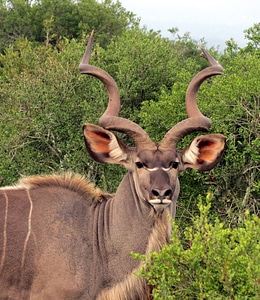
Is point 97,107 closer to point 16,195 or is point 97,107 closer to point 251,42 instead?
point 251,42

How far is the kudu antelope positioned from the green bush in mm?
607

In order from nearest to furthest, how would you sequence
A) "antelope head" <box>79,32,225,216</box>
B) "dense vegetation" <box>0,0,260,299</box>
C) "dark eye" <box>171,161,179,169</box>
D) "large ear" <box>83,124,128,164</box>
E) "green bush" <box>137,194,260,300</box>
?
"green bush" <box>137,194,260,300</box> < "antelope head" <box>79,32,225,216</box> < "dark eye" <box>171,161,179,169</box> < "large ear" <box>83,124,128,164</box> < "dense vegetation" <box>0,0,260,299</box>

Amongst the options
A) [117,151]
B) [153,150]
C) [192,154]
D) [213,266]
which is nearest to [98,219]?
[117,151]

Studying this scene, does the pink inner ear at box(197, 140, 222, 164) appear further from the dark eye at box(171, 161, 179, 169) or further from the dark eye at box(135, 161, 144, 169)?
the dark eye at box(135, 161, 144, 169)

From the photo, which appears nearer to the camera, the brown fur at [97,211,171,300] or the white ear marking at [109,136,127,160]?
the brown fur at [97,211,171,300]

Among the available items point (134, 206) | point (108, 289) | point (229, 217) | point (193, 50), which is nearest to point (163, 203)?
point (134, 206)

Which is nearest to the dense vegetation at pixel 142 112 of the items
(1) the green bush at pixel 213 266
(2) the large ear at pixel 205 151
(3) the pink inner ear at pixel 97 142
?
(2) the large ear at pixel 205 151

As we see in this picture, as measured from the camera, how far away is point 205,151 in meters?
4.27

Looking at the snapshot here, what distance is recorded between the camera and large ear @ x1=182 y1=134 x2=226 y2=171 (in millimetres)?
4203

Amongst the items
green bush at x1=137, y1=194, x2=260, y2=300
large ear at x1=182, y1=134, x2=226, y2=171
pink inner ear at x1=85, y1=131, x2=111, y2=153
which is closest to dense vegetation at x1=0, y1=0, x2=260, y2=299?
large ear at x1=182, y1=134, x2=226, y2=171

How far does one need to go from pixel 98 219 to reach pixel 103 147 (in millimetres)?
460

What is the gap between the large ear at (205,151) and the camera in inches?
165

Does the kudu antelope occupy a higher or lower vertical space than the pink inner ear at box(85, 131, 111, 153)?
lower

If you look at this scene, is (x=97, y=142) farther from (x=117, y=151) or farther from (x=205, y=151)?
(x=205, y=151)
